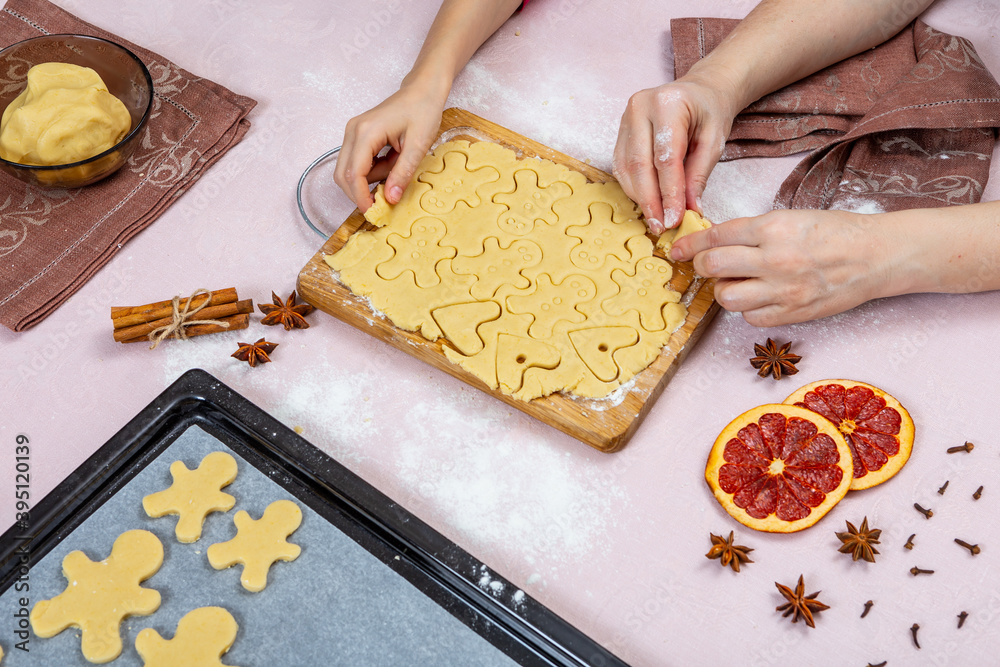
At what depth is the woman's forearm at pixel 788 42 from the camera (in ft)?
6.22

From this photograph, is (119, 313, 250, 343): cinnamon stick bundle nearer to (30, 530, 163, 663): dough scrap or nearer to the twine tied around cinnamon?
the twine tied around cinnamon

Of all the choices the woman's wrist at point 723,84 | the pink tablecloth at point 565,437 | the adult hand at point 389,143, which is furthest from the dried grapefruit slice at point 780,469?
the adult hand at point 389,143

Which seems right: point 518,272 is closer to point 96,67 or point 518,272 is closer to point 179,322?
point 179,322

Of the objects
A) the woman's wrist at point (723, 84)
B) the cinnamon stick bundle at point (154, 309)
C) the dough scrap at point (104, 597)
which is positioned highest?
the woman's wrist at point (723, 84)

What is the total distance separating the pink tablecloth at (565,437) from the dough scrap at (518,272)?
123 millimetres

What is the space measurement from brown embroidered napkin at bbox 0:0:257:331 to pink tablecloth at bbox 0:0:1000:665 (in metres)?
0.04

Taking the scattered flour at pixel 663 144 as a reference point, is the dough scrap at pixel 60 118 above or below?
below

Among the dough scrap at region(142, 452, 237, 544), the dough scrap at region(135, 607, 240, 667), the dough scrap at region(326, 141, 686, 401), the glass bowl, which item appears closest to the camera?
the dough scrap at region(135, 607, 240, 667)

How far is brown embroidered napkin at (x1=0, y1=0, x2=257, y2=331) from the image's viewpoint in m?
1.86

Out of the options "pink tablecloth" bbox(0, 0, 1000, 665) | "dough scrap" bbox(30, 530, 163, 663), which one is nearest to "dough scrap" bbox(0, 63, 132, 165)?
"pink tablecloth" bbox(0, 0, 1000, 665)

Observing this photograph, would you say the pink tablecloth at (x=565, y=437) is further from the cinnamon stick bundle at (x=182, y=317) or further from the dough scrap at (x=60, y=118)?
the dough scrap at (x=60, y=118)

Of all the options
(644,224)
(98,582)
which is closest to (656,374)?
(644,224)

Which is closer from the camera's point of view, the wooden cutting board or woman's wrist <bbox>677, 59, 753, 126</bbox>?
the wooden cutting board

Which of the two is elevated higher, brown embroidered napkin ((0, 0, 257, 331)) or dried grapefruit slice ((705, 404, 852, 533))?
dried grapefruit slice ((705, 404, 852, 533))
